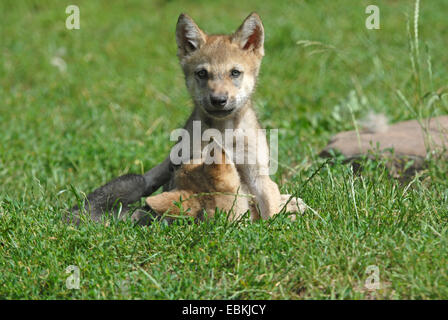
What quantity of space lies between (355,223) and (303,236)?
1.36 ft

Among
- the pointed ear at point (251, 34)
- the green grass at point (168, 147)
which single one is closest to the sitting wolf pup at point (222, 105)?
the pointed ear at point (251, 34)

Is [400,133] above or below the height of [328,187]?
above

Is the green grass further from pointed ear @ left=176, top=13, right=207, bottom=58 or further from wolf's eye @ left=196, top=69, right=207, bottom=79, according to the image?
pointed ear @ left=176, top=13, right=207, bottom=58

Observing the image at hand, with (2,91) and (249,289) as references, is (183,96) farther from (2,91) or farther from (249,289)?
(249,289)

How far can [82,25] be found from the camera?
38.1ft

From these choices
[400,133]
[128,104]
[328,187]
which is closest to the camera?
[328,187]

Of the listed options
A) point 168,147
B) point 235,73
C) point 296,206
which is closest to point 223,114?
point 235,73

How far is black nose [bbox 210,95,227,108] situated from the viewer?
4562 mm

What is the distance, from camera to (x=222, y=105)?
4.60 meters

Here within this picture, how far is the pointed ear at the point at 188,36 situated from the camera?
5008mm

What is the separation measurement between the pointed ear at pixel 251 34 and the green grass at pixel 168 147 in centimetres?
113

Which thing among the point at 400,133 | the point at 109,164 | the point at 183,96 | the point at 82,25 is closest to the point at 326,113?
the point at 400,133

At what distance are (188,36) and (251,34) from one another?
541 mm

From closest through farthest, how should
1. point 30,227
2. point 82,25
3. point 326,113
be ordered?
point 30,227, point 326,113, point 82,25
